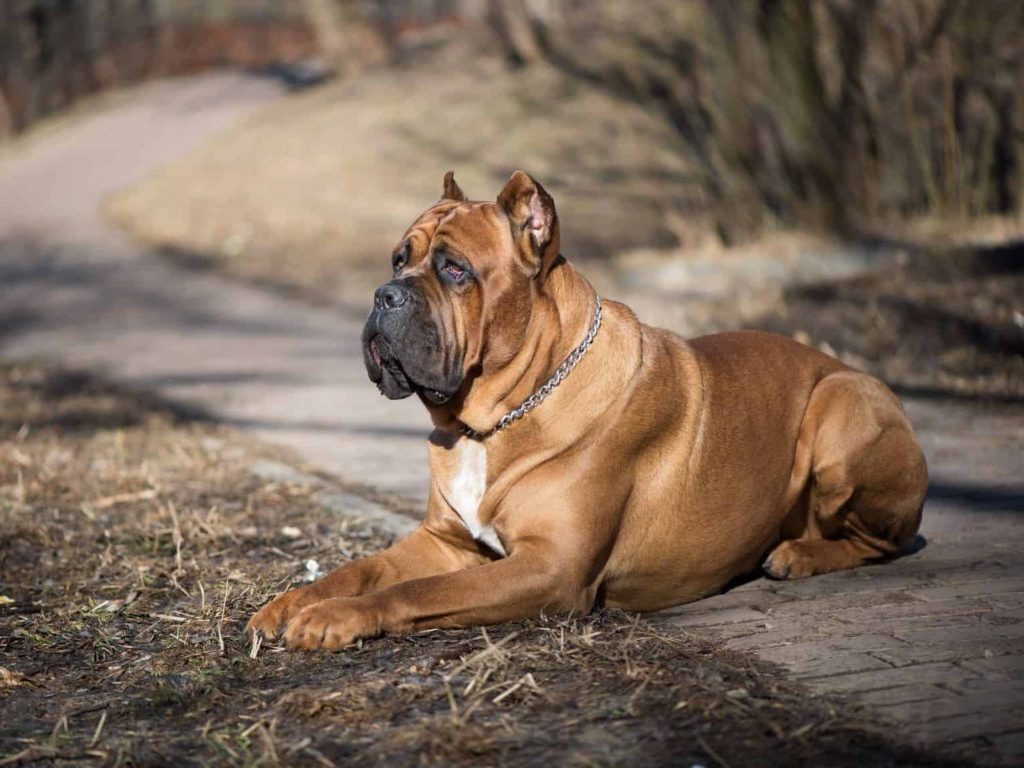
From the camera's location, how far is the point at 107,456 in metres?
7.34

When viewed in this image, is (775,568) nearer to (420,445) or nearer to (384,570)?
(384,570)

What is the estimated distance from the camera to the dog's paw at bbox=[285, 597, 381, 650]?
3.95m

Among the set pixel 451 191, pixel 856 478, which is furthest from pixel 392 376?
pixel 856 478

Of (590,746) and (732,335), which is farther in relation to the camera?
(732,335)

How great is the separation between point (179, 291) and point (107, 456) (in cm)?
864

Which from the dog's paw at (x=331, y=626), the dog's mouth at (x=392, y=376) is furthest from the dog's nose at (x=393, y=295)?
the dog's paw at (x=331, y=626)

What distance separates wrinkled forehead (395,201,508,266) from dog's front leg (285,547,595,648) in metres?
0.97

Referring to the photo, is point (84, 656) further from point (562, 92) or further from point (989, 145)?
point (562, 92)

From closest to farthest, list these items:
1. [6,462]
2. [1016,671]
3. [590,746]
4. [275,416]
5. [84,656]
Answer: [590,746] < [1016,671] < [84,656] < [6,462] < [275,416]

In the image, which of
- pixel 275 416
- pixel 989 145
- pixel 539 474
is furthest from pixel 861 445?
pixel 989 145

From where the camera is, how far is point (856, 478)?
4797mm

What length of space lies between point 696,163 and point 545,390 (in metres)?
10.9

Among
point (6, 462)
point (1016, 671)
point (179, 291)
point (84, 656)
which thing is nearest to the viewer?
point (1016, 671)

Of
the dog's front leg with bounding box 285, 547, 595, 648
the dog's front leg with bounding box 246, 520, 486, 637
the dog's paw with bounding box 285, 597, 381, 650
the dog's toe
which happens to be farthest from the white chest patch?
the dog's toe
